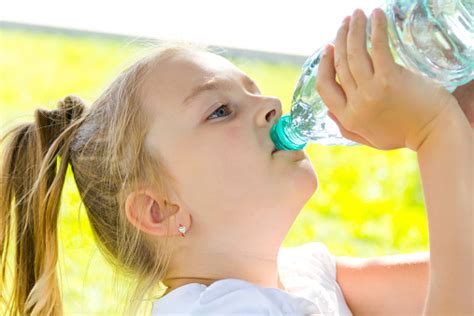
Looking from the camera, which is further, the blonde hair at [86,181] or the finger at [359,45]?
the blonde hair at [86,181]

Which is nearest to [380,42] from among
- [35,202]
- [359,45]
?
[359,45]

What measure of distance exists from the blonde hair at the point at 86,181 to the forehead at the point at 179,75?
26 millimetres

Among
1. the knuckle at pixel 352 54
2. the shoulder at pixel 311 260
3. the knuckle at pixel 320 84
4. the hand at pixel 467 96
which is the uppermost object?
the knuckle at pixel 352 54

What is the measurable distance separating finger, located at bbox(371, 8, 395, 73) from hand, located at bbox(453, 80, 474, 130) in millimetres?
273

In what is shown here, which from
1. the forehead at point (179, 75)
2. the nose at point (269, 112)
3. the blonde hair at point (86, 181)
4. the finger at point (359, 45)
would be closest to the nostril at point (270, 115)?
the nose at point (269, 112)

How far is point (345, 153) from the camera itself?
3127 mm

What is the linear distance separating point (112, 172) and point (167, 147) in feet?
0.44

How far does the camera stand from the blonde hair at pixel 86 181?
1.63 meters

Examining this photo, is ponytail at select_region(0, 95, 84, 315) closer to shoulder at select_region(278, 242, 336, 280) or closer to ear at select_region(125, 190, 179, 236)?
ear at select_region(125, 190, 179, 236)

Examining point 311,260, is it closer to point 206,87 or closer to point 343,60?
point 206,87

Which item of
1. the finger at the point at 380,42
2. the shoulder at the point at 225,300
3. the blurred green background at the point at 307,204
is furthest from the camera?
the blurred green background at the point at 307,204

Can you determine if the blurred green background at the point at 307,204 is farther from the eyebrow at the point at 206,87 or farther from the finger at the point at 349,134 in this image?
the finger at the point at 349,134

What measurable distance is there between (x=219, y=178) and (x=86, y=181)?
0.96 feet

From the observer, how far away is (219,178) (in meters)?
1.56
